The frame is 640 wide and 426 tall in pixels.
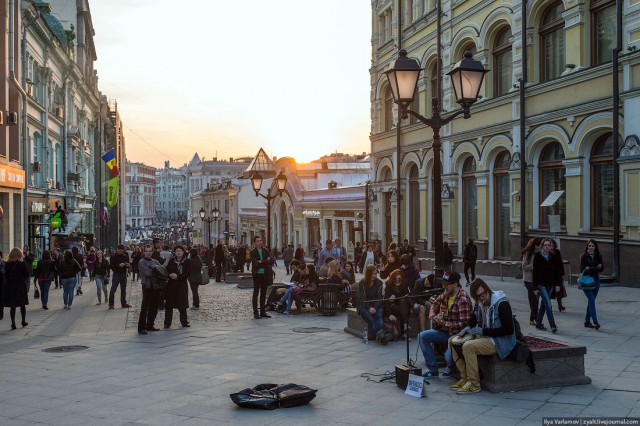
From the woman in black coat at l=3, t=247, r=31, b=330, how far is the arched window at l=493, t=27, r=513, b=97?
1801cm

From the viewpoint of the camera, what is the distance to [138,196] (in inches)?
7338

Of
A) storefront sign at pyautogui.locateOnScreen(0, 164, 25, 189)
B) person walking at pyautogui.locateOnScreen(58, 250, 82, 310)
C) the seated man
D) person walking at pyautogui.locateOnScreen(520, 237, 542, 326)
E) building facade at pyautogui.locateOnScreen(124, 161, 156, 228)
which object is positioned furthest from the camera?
building facade at pyautogui.locateOnScreen(124, 161, 156, 228)

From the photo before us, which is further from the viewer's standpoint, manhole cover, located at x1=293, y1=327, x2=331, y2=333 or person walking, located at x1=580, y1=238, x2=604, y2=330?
manhole cover, located at x1=293, y1=327, x2=331, y2=333

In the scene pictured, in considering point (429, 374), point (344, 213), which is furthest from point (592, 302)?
point (344, 213)

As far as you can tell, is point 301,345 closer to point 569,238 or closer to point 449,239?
point 569,238

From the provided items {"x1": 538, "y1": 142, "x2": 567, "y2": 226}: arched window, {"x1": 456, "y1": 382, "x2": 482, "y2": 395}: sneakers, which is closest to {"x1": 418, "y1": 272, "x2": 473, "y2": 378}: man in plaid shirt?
Answer: {"x1": 456, "y1": 382, "x2": 482, "y2": 395}: sneakers

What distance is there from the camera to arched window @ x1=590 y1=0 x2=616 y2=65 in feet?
65.2

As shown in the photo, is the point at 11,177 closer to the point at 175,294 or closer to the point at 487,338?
the point at 175,294

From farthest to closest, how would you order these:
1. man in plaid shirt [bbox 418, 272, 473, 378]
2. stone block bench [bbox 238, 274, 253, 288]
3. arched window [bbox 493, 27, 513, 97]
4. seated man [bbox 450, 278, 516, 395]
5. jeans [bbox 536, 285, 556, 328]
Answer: arched window [bbox 493, 27, 513, 97]
stone block bench [bbox 238, 274, 253, 288]
jeans [bbox 536, 285, 556, 328]
man in plaid shirt [bbox 418, 272, 473, 378]
seated man [bbox 450, 278, 516, 395]

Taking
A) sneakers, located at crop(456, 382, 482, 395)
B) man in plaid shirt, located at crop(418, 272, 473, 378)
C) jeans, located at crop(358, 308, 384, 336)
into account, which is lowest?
sneakers, located at crop(456, 382, 482, 395)

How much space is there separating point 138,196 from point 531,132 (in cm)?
17195

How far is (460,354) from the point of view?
854cm

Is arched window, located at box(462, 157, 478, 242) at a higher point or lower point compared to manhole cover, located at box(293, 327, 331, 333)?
higher

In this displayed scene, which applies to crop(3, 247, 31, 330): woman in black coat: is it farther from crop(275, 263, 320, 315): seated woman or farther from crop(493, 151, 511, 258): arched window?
crop(493, 151, 511, 258): arched window
